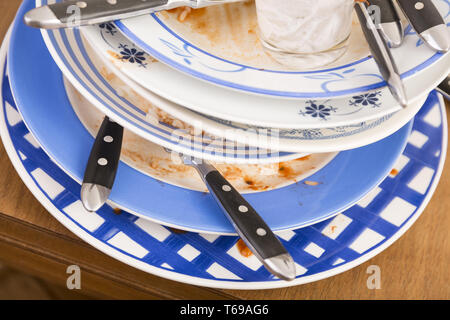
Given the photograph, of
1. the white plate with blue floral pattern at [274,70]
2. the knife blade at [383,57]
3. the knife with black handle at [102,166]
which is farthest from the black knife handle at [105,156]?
the knife blade at [383,57]

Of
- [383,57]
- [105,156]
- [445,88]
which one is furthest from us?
[445,88]

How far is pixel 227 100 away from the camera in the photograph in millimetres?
424

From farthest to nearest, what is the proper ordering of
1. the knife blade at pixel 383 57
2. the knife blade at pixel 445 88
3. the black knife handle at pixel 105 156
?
the knife blade at pixel 445 88
the black knife handle at pixel 105 156
the knife blade at pixel 383 57

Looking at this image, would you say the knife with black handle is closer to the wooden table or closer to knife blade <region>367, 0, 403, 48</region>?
the wooden table

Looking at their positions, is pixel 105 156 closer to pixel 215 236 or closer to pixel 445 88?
pixel 215 236

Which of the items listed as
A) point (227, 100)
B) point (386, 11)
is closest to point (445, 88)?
point (386, 11)

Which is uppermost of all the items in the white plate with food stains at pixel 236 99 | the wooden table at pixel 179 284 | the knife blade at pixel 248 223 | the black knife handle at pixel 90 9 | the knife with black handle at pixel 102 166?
the black knife handle at pixel 90 9

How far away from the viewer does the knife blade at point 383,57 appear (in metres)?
0.38

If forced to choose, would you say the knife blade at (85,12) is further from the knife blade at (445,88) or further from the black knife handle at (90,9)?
the knife blade at (445,88)

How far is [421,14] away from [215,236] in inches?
10.4

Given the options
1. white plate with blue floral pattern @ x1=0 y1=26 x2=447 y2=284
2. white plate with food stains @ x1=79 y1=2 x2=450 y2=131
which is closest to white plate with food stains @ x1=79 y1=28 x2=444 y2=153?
white plate with food stains @ x1=79 y1=2 x2=450 y2=131

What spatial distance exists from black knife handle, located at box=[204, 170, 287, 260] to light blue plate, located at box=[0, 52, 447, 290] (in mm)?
56

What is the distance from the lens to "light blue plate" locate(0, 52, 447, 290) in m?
0.49

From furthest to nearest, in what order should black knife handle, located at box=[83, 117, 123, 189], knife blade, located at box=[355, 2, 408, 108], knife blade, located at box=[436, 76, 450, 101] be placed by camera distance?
knife blade, located at box=[436, 76, 450, 101], black knife handle, located at box=[83, 117, 123, 189], knife blade, located at box=[355, 2, 408, 108]
